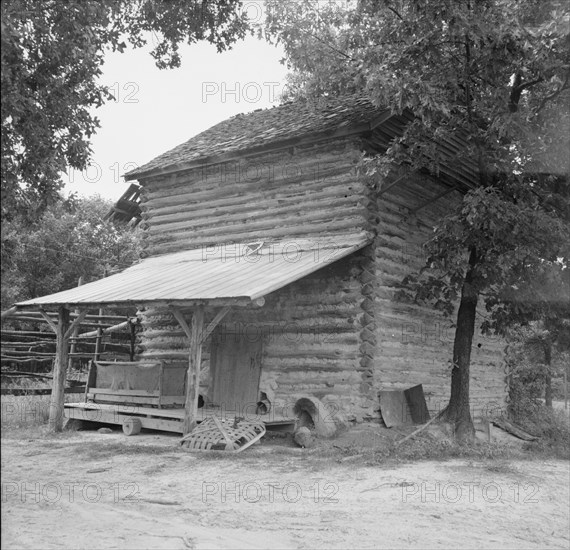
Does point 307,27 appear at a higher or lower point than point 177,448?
higher

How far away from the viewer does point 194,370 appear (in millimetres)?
10922

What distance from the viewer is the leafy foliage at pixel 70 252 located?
95.1 ft

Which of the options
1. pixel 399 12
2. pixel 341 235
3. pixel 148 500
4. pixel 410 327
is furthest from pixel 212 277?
pixel 399 12

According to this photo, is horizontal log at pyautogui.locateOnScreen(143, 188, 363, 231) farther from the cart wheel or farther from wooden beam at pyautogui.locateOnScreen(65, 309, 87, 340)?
the cart wheel

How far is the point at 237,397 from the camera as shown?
1302 cm

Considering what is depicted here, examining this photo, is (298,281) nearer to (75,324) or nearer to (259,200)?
(259,200)

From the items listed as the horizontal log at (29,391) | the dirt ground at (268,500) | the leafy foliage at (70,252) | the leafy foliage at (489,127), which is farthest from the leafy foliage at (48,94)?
the leafy foliage at (70,252)

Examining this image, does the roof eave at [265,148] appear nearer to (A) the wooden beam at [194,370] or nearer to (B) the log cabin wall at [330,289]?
(B) the log cabin wall at [330,289]

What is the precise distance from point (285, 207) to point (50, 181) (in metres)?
7.06

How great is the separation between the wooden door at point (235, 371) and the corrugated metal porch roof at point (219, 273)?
1731 millimetres

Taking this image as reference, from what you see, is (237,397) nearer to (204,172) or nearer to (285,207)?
(285,207)

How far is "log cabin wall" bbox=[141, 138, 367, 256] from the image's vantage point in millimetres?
12713

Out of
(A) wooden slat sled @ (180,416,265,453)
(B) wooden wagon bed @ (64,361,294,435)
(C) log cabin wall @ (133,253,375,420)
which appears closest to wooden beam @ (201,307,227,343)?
(A) wooden slat sled @ (180,416,265,453)

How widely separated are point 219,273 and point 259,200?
9.15 ft
